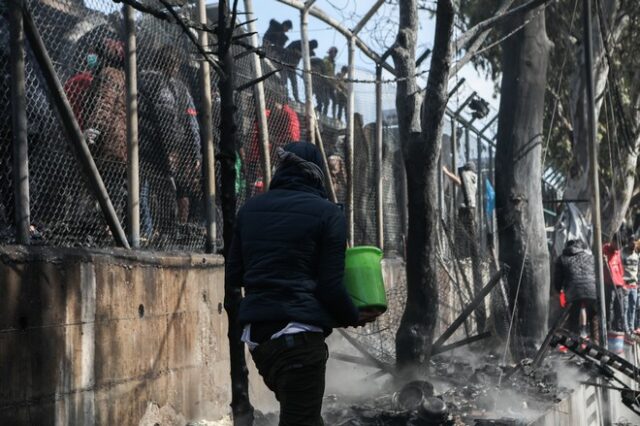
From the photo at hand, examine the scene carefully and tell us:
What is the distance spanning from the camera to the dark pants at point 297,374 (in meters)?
3.99

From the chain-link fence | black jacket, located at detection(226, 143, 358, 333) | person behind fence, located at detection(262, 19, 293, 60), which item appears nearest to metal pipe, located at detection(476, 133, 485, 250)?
the chain-link fence

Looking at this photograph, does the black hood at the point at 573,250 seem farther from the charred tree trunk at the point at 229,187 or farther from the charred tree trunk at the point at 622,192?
the charred tree trunk at the point at 229,187

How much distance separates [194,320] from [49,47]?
7.46 ft

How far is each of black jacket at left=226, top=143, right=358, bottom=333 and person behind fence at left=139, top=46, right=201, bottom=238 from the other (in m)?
2.71

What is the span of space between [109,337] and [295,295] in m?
1.94

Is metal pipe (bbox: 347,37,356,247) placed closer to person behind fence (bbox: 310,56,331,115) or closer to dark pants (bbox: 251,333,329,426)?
person behind fence (bbox: 310,56,331,115)

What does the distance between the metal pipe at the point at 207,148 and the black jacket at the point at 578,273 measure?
22.5 feet

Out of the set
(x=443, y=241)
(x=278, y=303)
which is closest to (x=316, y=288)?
(x=278, y=303)

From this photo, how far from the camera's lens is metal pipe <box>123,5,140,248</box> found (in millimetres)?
6414

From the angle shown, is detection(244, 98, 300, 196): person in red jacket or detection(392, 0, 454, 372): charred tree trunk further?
detection(244, 98, 300, 196): person in red jacket

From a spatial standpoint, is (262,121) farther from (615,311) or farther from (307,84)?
(615,311)

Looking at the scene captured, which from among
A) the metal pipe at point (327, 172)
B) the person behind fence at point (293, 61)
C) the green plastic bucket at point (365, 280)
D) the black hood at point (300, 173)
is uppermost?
the person behind fence at point (293, 61)

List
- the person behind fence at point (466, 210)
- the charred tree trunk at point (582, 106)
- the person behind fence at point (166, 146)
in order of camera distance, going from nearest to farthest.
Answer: the person behind fence at point (166, 146)
the person behind fence at point (466, 210)
the charred tree trunk at point (582, 106)

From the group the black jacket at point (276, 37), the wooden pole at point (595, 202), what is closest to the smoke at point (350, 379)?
the black jacket at point (276, 37)
